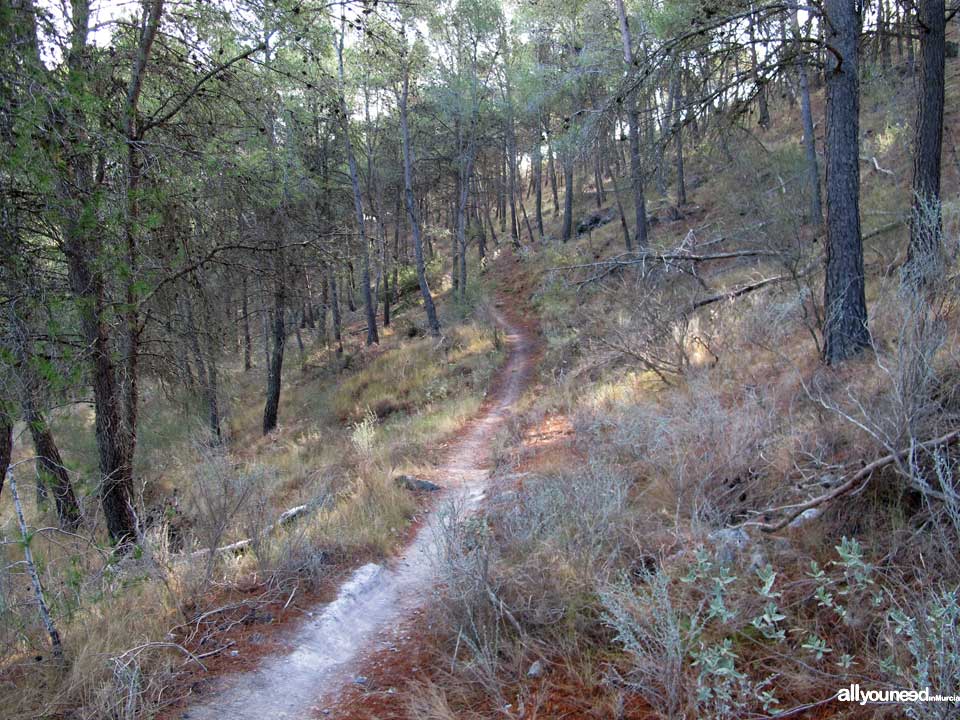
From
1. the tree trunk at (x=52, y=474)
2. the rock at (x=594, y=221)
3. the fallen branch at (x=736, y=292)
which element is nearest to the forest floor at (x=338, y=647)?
the tree trunk at (x=52, y=474)

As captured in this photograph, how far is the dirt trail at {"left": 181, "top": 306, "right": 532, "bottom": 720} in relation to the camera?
309 centimetres

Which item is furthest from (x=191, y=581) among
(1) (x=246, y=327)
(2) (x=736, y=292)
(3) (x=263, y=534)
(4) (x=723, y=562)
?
(1) (x=246, y=327)

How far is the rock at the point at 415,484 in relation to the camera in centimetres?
696

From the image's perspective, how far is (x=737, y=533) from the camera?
12.2 feet

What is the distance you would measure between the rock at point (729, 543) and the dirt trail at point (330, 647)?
1.93 metres

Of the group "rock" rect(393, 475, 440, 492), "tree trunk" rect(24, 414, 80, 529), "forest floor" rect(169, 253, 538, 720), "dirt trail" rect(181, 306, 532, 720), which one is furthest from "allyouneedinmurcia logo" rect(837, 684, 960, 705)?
"rock" rect(393, 475, 440, 492)

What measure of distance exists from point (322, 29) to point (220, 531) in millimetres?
5139

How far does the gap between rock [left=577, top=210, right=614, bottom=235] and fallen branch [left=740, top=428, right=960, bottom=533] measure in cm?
2728

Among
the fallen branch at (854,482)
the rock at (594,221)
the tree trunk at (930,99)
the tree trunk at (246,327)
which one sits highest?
the rock at (594,221)

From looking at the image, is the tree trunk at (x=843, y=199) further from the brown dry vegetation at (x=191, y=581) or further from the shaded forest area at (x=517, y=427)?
the brown dry vegetation at (x=191, y=581)

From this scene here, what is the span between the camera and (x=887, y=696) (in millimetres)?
2258

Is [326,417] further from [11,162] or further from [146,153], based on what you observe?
[11,162]

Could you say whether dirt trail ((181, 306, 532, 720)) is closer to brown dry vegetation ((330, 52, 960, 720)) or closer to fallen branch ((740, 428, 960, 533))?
brown dry vegetation ((330, 52, 960, 720))

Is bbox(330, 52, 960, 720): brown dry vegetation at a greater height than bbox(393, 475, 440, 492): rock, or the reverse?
bbox(330, 52, 960, 720): brown dry vegetation
